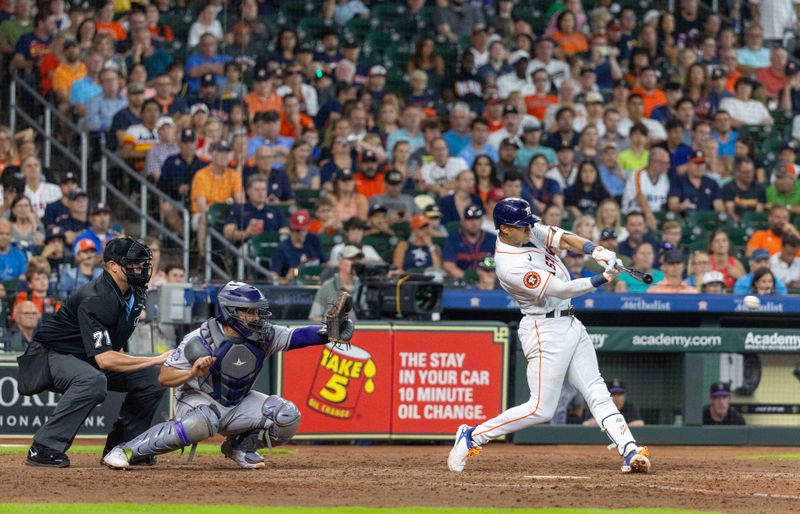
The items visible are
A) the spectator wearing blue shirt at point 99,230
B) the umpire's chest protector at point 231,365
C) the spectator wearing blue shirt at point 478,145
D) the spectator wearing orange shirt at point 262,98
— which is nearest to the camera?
the umpire's chest protector at point 231,365

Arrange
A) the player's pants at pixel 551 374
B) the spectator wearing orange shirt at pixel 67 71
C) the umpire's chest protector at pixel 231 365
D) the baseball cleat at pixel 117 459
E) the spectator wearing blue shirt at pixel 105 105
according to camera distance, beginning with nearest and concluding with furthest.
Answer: the umpire's chest protector at pixel 231 365
the baseball cleat at pixel 117 459
the player's pants at pixel 551 374
the spectator wearing blue shirt at pixel 105 105
the spectator wearing orange shirt at pixel 67 71

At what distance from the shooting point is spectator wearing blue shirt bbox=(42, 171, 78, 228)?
13875 mm

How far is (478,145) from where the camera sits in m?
16.4

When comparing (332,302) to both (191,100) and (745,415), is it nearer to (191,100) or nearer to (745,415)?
(745,415)

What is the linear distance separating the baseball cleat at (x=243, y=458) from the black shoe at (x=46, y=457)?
1.01 m

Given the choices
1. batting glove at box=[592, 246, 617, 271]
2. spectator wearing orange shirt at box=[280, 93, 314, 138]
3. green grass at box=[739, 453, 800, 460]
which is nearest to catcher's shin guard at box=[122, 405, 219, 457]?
batting glove at box=[592, 246, 617, 271]

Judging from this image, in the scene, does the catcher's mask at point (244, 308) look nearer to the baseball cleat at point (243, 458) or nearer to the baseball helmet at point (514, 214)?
the baseball cleat at point (243, 458)

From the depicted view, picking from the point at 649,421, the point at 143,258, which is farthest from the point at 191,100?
the point at 143,258

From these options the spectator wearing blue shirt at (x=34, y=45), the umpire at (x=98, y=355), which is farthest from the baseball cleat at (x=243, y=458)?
the spectator wearing blue shirt at (x=34, y=45)

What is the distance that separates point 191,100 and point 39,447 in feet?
25.4

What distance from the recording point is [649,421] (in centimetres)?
1265

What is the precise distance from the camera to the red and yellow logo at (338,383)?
39.8ft

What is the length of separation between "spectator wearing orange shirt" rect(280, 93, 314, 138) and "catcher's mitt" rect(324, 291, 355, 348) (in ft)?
25.2

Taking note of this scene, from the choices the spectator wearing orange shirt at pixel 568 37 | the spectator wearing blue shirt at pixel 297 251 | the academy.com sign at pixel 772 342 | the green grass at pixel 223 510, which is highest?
the spectator wearing orange shirt at pixel 568 37
